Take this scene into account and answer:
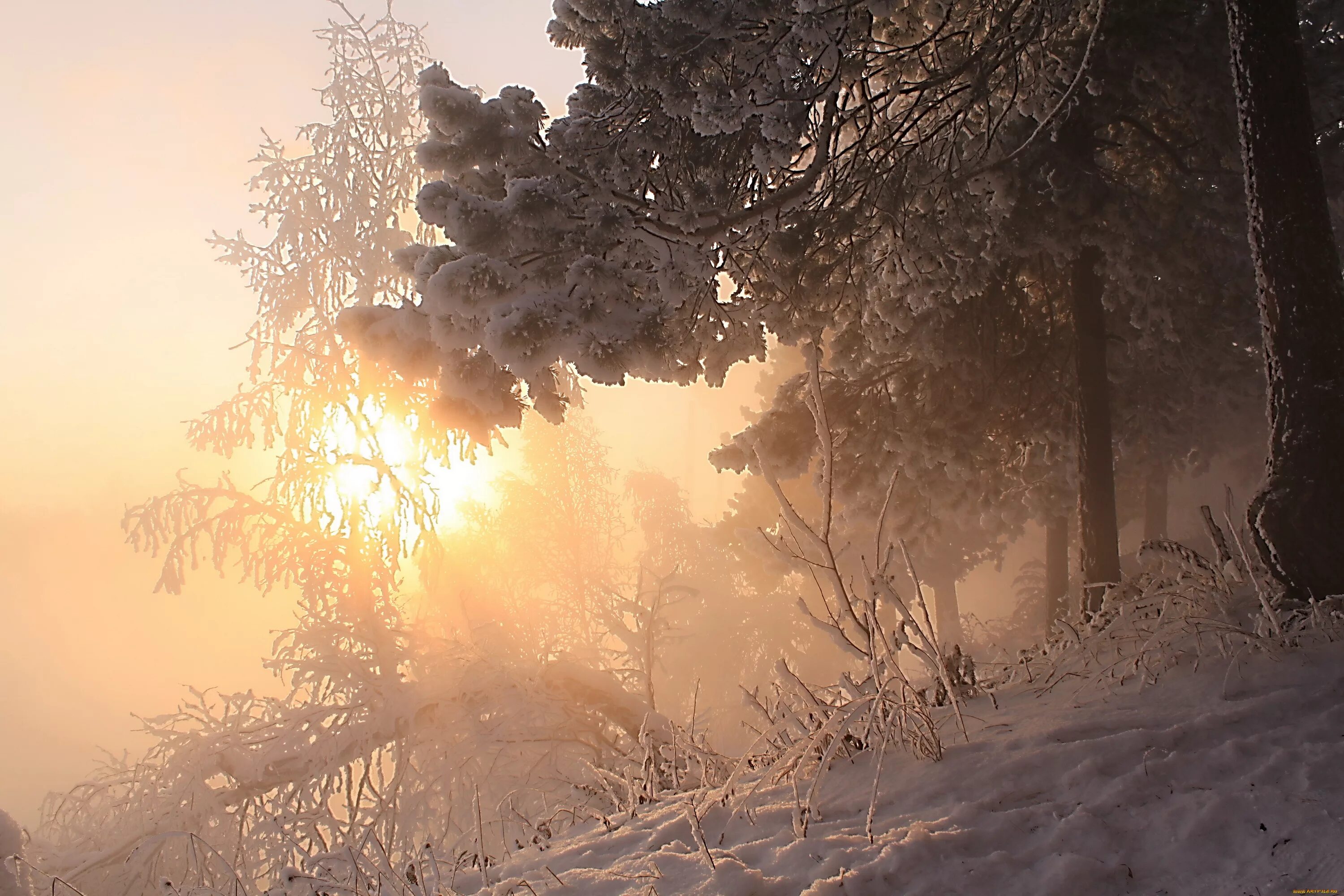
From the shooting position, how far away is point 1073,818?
2.31 meters

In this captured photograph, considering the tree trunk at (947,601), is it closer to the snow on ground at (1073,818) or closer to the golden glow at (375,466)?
the golden glow at (375,466)

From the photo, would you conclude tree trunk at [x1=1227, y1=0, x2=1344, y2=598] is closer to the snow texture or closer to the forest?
the forest

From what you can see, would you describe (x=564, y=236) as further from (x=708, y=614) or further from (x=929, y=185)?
(x=708, y=614)

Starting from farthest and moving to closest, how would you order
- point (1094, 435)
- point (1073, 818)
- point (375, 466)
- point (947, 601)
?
1. point (947, 601)
2. point (375, 466)
3. point (1094, 435)
4. point (1073, 818)

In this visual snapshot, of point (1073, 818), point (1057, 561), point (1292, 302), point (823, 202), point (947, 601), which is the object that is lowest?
point (947, 601)

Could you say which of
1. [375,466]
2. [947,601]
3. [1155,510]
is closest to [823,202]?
[375,466]

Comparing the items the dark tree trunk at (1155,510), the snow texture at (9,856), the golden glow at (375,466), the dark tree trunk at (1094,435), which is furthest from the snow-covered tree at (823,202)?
the dark tree trunk at (1155,510)

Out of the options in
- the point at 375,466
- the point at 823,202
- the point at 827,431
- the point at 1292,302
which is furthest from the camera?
the point at 375,466

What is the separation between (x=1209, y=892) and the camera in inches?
75.4

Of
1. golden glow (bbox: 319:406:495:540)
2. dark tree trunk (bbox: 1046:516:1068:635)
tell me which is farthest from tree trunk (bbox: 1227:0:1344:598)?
dark tree trunk (bbox: 1046:516:1068:635)

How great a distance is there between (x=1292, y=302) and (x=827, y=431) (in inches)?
139

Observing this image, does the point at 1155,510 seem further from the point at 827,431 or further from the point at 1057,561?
the point at 827,431

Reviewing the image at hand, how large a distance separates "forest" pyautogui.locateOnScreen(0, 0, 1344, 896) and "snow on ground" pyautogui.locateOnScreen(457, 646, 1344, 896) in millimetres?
18

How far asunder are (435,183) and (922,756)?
3668 mm
